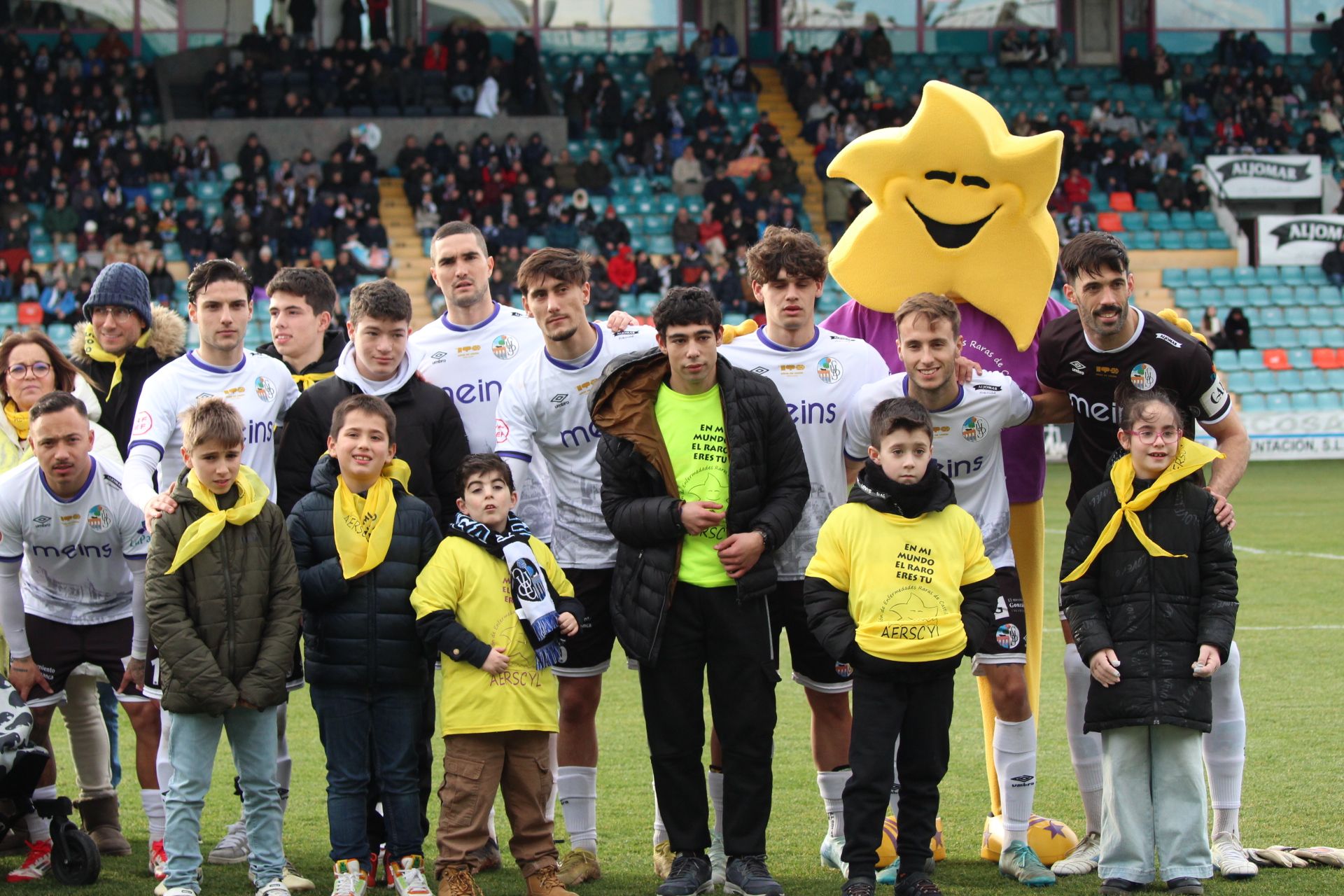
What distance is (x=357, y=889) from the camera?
441 cm

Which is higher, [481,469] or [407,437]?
[407,437]

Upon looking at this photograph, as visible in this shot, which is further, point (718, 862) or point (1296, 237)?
point (1296, 237)

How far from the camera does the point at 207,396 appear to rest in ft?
15.9

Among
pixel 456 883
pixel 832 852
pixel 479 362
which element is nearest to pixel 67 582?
pixel 479 362

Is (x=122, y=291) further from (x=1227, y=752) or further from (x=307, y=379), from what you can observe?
(x=1227, y=752)

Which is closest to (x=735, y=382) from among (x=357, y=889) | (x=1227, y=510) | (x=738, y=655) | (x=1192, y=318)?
(x=738, y=655)

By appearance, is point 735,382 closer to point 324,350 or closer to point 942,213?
point 942,213

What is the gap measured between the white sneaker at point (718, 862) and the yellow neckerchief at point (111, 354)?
2.82 meters

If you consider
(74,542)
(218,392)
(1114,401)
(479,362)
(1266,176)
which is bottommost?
(74,542)

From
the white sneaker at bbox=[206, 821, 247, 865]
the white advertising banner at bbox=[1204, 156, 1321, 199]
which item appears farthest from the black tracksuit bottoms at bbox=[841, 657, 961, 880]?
the white advertising banner at bbox=[1204, 156, 1321, 199]

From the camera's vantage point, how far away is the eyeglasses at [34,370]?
527 centimetres

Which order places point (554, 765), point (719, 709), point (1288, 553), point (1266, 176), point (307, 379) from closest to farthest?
point (719, 709) < point (554, 765) < point (307, 379) < point (1288, 553) < point (1266, 176)

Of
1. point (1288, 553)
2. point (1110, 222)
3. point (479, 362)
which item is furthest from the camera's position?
point (1110, 222)

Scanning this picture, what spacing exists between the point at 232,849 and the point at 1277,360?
70.7 feet
